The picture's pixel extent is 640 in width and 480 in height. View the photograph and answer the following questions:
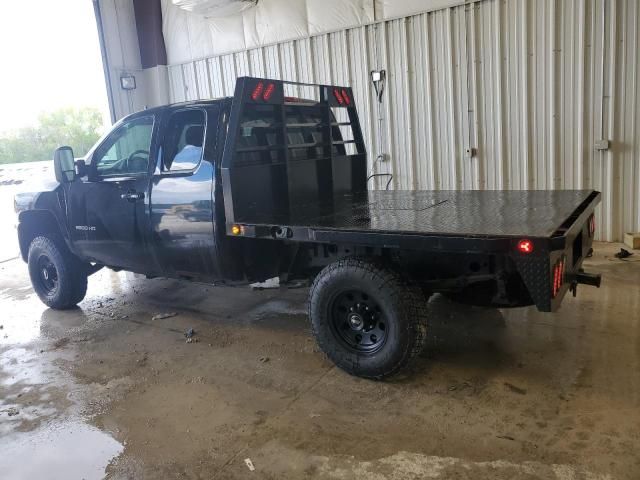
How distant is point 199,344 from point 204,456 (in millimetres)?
1719

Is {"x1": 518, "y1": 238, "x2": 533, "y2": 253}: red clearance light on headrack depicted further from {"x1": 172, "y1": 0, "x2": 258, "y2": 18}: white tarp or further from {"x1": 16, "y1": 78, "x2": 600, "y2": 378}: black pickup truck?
{"x1": 172, "y1": 0, "x2": 258, "y2": 18}: white tarp

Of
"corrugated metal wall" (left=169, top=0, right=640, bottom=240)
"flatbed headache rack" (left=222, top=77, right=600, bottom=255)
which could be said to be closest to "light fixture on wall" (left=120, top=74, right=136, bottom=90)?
"corrugated metal wall" (left=169, top=0, right=640, bottom=240)

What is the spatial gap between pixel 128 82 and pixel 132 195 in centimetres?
667

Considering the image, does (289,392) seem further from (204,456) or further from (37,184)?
(37,184)

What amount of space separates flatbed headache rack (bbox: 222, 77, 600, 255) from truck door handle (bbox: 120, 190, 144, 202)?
40.5 inches

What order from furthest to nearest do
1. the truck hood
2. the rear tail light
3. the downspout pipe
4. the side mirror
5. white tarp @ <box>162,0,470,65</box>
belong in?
the downspout pipe
white tarp @ <box>162,0,470,65</box>
the truck hood
the side mirror
the rear tail light

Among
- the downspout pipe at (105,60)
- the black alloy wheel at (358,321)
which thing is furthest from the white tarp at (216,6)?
the black alloy wheel at (358,321)

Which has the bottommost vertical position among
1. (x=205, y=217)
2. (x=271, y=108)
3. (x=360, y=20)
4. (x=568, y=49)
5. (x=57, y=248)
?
(x=57, y=248)

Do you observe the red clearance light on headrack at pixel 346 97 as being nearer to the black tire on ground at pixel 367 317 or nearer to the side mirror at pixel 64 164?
the black tire on ground at pixel 367 317

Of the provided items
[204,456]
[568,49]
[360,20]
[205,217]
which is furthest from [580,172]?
[204,456]

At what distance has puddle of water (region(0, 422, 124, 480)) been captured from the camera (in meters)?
2.89

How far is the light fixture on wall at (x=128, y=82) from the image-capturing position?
34.0ft

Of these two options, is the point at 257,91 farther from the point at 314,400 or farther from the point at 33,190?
the point at 33,190

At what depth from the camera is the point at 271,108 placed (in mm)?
4574
